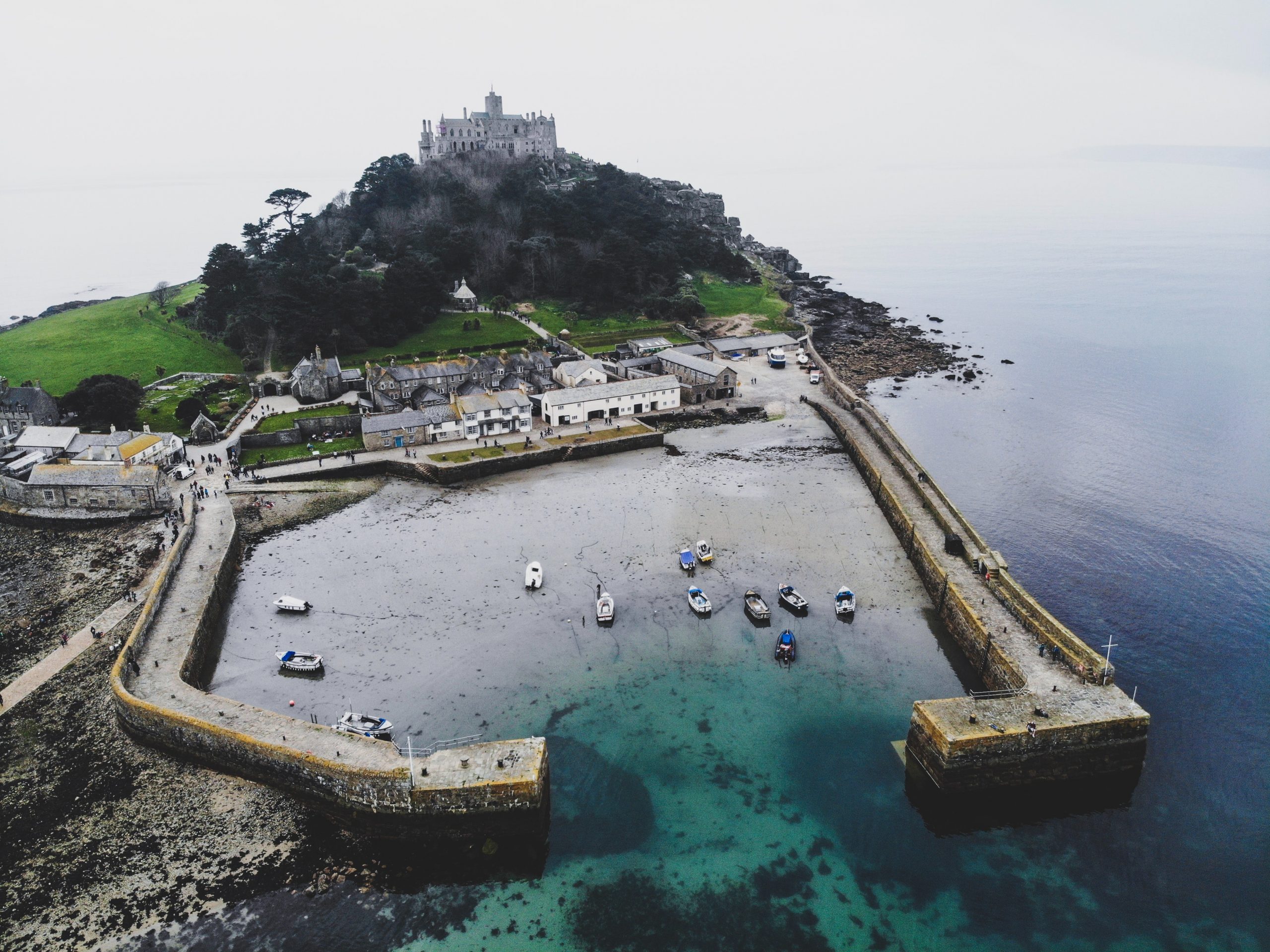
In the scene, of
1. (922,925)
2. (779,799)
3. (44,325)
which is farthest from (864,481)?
(44,325)

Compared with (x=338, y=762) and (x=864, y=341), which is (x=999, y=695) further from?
(x=864, y=341)

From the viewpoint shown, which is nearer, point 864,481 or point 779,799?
point 779,799

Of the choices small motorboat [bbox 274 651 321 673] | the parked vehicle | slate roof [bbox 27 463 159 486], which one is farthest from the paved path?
the parked vehicle

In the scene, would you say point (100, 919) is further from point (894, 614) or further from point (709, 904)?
point (894, 614)

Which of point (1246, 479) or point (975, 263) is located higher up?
point (975, 263)

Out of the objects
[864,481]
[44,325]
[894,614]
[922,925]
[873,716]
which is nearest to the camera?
[922,925]

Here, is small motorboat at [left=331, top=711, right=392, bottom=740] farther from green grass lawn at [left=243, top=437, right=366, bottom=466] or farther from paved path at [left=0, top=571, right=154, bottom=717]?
green grass lawn at [left=243, top=437, right=366, bottom=466]

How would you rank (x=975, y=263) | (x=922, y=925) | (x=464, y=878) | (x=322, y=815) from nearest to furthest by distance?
1. (x=922, y=925)
2. (x=464, y=878)
3. (x=322, y=815)
4. (x=975, y=263)

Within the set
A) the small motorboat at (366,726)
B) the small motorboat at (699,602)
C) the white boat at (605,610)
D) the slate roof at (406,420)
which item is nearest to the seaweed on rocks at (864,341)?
the slate roof at (406,420)

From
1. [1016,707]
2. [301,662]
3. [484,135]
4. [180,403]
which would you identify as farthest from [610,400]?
[484,135]
